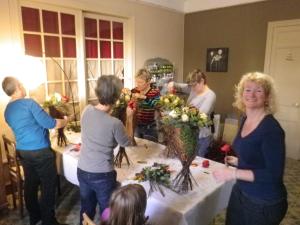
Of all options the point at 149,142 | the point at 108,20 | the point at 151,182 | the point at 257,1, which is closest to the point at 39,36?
the point at 108,20

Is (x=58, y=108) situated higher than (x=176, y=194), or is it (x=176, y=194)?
(x=58, y=108)

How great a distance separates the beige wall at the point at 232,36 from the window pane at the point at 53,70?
2.71 m

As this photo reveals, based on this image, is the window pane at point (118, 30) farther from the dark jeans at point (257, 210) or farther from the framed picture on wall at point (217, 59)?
the dark jeans at point (257, 210)

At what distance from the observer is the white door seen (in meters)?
3.82

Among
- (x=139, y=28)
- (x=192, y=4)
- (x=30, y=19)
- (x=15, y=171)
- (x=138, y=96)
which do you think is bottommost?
(x=15, y=171)

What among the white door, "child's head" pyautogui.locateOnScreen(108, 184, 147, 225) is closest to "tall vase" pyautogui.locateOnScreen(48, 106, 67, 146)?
"child's head" pyautogui.locateOnScreen(108, 184, 147, 225)

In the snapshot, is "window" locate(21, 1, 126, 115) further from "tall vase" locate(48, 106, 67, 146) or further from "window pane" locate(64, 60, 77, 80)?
"tall vase" locate(48, 106, 67, 146)

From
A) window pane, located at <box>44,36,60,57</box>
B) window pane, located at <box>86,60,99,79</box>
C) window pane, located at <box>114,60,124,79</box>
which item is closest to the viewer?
window pane, located at <box>44,36,60,57</box>

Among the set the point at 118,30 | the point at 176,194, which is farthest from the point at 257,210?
the point at 118,30

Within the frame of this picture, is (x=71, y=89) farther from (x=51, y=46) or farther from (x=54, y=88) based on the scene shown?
(x=51, y=46)

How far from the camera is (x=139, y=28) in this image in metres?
4.15

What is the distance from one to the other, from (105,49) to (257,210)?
3185mm

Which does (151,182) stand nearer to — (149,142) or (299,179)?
(149,142)

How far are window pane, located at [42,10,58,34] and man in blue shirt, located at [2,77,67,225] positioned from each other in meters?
1.41
